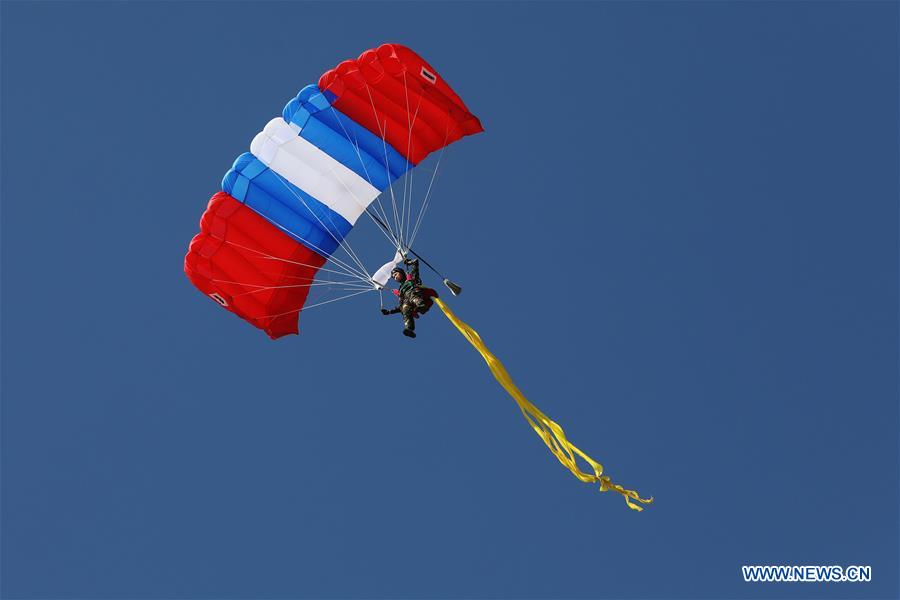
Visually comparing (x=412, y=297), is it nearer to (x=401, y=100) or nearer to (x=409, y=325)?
(x=409, y=325)

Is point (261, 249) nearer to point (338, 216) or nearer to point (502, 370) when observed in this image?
point (338, 216)

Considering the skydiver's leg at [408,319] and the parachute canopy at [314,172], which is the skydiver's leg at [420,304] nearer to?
the skydiver's leg at [408,319]

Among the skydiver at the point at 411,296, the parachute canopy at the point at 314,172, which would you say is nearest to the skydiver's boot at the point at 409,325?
the skydiver at the point at 411,296

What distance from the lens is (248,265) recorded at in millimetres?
18328

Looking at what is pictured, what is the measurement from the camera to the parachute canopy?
17.7 meters

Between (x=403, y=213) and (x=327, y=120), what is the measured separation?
75.2 inches

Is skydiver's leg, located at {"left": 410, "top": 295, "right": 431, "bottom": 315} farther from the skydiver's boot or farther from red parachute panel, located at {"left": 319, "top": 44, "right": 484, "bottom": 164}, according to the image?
red parachute panel, located at {"left": 319, "top": 44, "right": 484, "bottom": 164}

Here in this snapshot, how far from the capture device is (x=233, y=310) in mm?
18641

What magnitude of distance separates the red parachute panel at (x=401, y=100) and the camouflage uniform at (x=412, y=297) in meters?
2.27

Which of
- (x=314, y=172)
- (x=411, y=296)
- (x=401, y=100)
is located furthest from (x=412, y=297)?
(x=401, y=100)

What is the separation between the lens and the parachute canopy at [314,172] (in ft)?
58.0

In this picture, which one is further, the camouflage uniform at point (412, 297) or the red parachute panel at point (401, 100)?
the red parachute panel at point (401, 100)

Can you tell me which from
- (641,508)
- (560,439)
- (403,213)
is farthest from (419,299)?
(641,508)

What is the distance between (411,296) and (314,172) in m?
2.85
